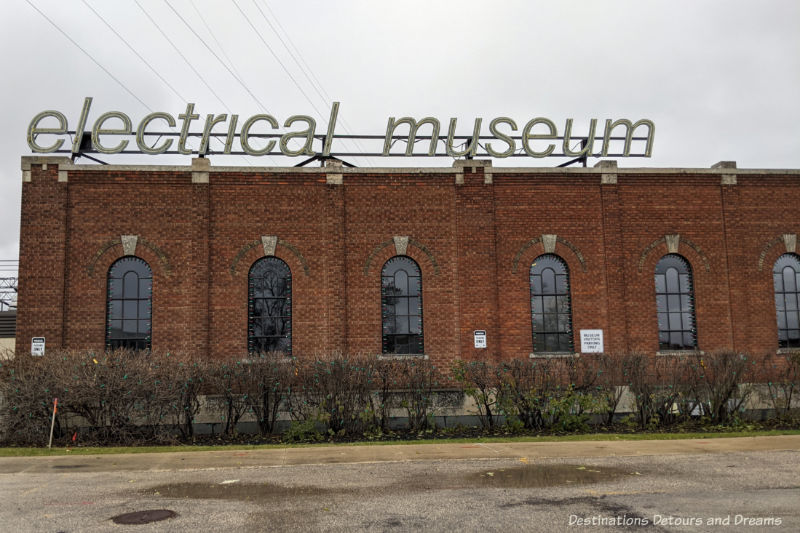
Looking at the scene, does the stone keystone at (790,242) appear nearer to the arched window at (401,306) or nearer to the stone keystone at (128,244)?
the arched window at (401,306)

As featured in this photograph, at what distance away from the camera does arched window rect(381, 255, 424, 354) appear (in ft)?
66.0

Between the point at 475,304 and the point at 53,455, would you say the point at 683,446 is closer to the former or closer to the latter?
the point at 475,304

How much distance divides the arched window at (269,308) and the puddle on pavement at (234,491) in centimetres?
962

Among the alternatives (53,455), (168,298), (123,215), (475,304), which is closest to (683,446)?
(475,304)

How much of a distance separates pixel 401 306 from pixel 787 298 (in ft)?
38.7

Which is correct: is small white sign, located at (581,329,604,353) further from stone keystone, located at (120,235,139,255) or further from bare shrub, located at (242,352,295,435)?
stone keystone, located at (120,235,139,255)

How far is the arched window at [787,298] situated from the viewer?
21203 millimetres

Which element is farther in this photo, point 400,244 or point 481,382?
point 400,244

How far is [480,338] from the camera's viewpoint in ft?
65.6

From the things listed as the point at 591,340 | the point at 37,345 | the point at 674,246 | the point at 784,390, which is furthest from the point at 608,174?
the point at 37,345

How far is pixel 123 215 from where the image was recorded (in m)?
19.6

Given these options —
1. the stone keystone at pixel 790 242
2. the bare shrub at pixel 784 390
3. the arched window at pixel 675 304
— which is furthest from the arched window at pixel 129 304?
the stone keystone at pixel 790 242

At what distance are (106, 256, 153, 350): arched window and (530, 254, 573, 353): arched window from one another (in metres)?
11.0

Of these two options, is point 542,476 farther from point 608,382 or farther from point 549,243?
point 549,243
